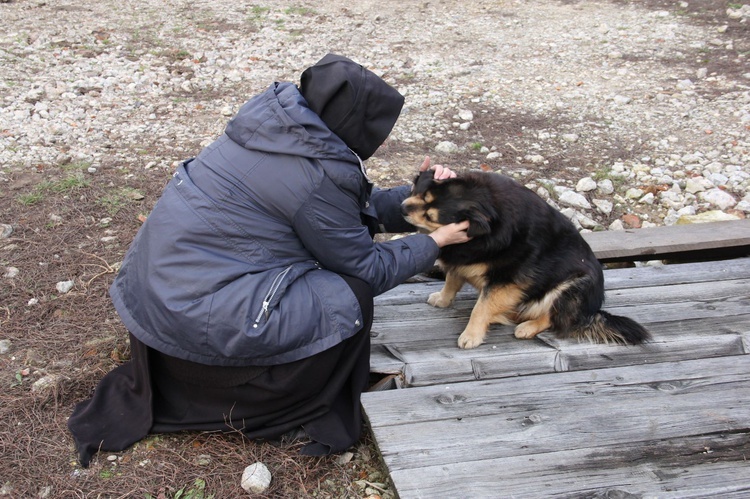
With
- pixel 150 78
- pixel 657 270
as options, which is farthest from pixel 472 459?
pixel 150 78

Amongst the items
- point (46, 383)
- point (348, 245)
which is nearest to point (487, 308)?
point (348, 245)

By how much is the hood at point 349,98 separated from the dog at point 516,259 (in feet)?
2.65

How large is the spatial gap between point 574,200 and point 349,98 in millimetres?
3925

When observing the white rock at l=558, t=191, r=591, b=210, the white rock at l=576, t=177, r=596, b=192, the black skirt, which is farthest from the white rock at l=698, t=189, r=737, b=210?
the black skirt

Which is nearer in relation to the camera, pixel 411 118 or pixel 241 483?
pixel 241 483

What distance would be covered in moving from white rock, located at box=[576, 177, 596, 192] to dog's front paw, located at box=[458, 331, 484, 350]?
10.5ft

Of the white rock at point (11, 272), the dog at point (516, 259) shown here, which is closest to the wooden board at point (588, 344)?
the dog at point (516, 259)

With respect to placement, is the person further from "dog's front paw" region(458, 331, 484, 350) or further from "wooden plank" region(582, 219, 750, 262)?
"wooden plank" region(582, 219, 750, 262)

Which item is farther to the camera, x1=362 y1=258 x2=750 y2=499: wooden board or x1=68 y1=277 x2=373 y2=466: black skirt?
x1=68 y1=277 x2=373 y2=466: black skirt

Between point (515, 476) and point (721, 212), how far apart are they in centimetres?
444

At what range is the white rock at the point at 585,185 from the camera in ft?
20.5

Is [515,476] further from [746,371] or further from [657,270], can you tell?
[657,270]

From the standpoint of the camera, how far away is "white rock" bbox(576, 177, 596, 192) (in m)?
6.24

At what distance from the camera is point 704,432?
2758 millimetres
